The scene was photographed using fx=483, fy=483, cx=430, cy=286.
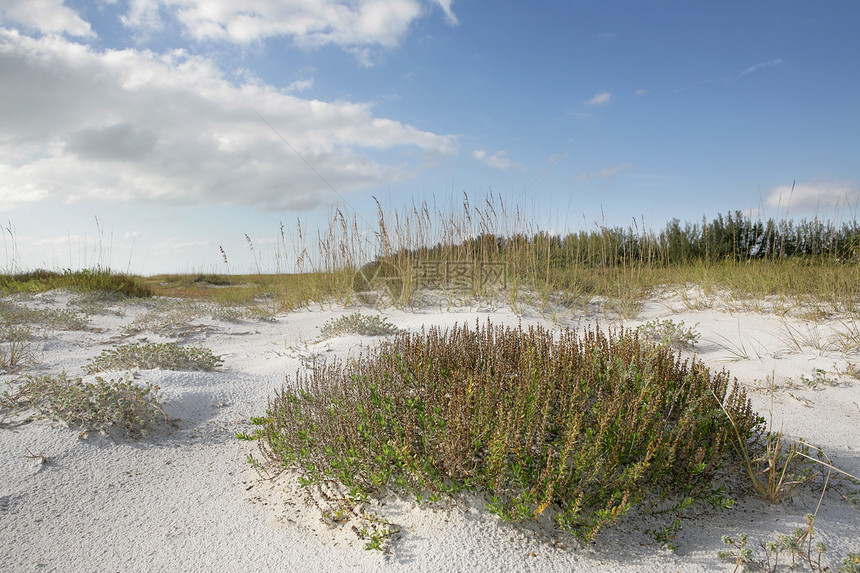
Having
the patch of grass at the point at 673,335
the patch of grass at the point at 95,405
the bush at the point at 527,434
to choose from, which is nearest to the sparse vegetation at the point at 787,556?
the bush at the point at 527,434

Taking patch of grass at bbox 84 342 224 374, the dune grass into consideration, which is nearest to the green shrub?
patch of grass at bbox 84 342 224 374

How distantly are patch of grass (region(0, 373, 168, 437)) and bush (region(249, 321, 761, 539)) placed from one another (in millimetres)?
1063

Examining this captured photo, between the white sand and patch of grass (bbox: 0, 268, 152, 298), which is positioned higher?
patch of grass (bbox: 0, 268, 152, 298)

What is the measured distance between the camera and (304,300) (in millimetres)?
9172

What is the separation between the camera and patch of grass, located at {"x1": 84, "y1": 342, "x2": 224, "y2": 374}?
448cm

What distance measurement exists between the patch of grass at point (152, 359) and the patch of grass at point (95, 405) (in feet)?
2.28

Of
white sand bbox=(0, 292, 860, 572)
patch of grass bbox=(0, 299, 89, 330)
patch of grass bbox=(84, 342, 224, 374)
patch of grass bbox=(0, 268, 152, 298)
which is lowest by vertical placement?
white sand bbox=(0, 292, 860, 572)

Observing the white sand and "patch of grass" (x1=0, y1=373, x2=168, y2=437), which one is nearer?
the white sand

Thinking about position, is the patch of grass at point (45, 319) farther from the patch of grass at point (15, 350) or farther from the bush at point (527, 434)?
the bush at point (527, 434)

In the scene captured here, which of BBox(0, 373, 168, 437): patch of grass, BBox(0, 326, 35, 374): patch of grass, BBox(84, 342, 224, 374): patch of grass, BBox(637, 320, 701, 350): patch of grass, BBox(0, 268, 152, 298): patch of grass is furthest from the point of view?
BBox(0, 268, 152, 298): patch of grass

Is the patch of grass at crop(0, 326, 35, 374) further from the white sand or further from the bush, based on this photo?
the bush

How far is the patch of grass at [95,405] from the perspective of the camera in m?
3.34

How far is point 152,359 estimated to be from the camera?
462 centimetres

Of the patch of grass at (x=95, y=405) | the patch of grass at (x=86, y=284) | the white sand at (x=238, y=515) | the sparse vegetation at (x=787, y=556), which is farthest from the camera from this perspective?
the patch of grass at (x=86, y=284)
